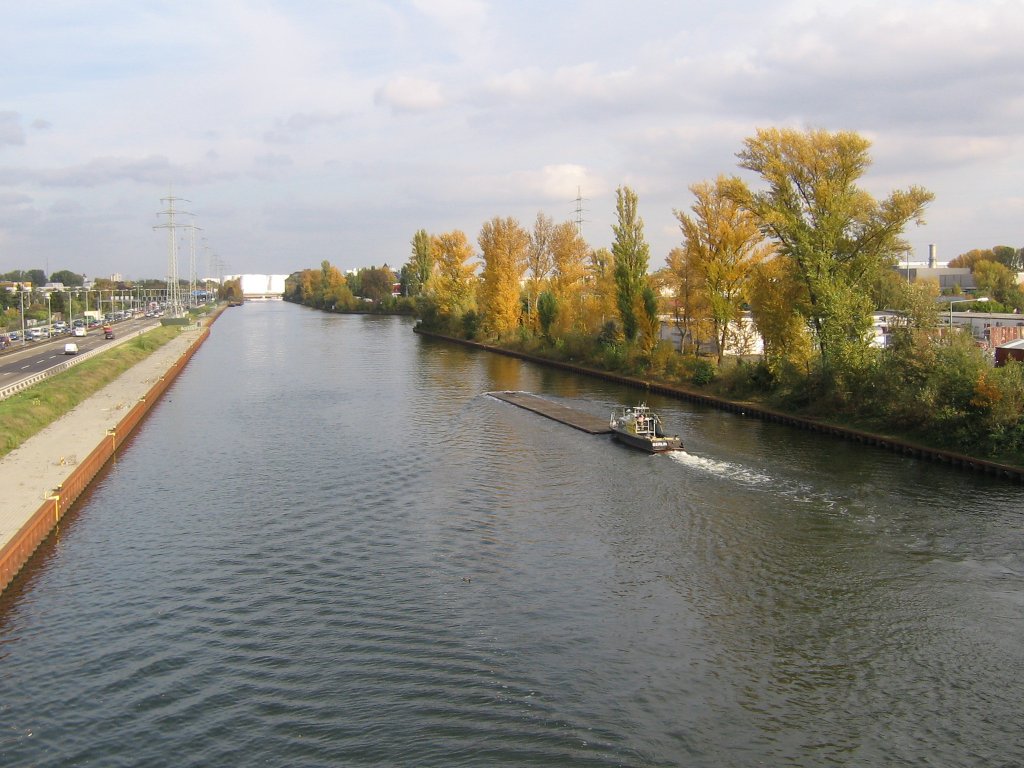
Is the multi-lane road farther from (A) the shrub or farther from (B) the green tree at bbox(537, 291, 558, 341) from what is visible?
(A) the shrub

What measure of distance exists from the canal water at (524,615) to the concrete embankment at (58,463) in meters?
0.66

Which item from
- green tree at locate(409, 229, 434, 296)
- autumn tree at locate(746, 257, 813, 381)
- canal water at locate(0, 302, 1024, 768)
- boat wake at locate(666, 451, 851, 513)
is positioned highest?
green tree at locate(409, 229, 434, 296)

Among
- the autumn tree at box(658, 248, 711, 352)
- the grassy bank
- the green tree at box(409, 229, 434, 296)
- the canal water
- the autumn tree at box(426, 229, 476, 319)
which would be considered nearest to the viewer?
the canal water

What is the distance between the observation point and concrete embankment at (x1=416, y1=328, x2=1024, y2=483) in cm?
2559

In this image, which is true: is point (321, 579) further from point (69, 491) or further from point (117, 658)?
point (69, 491)

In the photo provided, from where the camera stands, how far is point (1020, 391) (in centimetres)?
2603

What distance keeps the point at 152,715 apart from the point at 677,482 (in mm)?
17696

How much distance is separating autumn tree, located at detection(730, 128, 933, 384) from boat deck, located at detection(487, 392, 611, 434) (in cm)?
1039

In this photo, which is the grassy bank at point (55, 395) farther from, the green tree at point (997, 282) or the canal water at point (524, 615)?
the green tree at point (997, 282)

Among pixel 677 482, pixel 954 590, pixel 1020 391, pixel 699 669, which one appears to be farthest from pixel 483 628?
pixel 1020 391

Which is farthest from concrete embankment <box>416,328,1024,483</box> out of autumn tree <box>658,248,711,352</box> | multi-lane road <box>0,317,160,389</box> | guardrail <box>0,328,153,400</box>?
multi-lane road <box>0,317,160,389</box>

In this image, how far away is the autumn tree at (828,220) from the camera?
3522cm

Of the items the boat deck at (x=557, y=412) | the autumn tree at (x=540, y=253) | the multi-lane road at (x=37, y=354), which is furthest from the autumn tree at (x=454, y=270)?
the boat deck at (x=557, y=412)

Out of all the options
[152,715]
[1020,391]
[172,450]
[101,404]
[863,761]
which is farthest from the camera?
[101,404]
